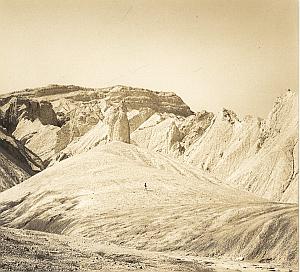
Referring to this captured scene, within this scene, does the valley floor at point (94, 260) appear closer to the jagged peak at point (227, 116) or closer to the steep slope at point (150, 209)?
the steep slope at point (150, 209)

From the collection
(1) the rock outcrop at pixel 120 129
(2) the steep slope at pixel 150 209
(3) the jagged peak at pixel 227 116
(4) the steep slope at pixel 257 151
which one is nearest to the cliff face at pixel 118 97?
(3) the jagged peak at pixel 227 116

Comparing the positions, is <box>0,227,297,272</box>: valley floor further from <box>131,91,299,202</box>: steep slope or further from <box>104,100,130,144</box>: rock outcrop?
<box>104,100,130,144</box>: rock outcrop

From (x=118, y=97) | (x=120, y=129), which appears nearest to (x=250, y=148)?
(x=120, y=129)

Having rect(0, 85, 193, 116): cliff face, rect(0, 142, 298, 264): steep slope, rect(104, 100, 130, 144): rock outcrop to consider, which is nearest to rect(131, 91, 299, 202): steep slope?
rect(0, 142, 298, 264): steep slope

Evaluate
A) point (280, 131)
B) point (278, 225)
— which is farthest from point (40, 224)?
point (280, 131)

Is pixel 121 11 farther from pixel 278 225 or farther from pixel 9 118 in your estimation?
pixel 9 118
